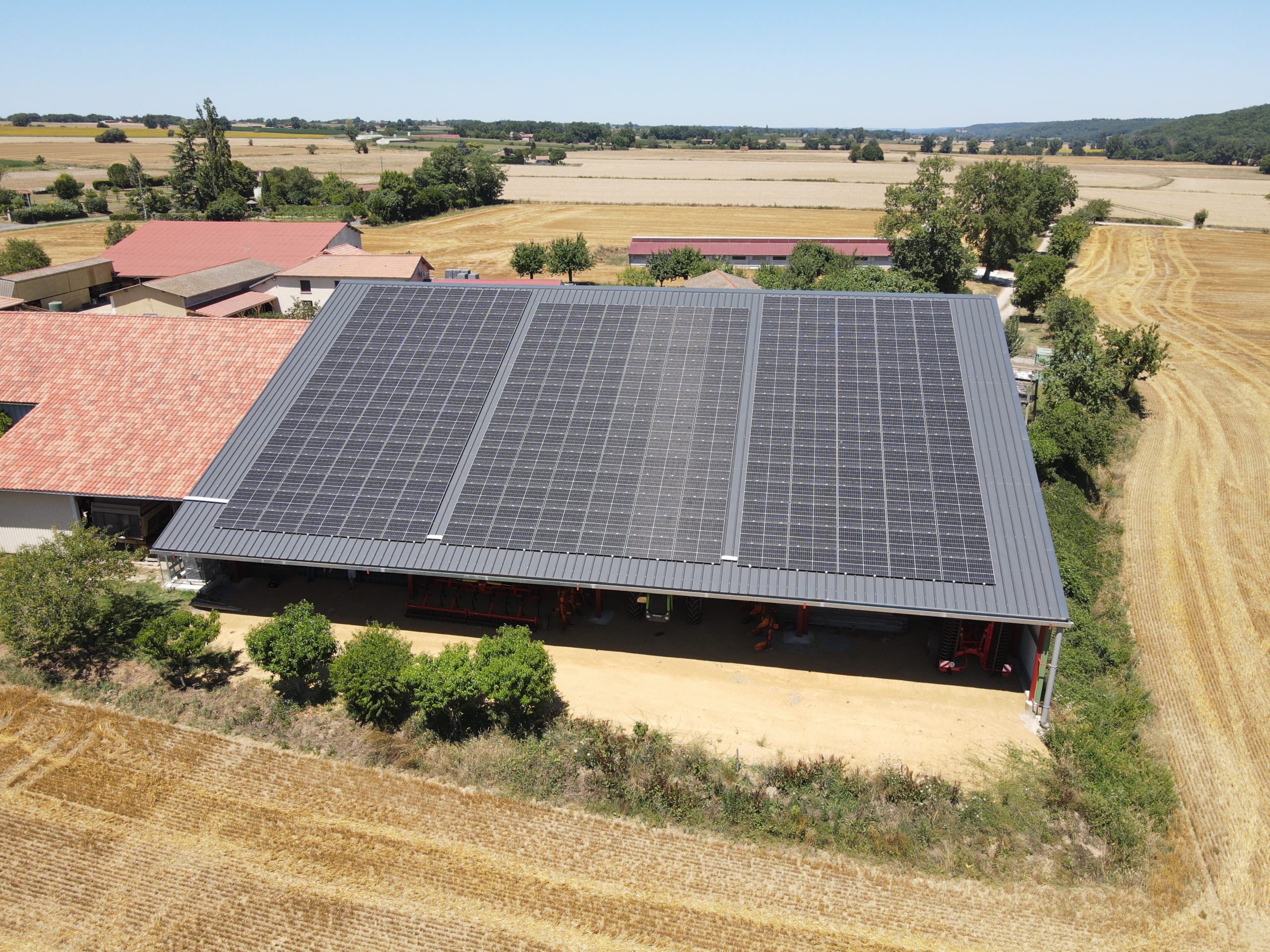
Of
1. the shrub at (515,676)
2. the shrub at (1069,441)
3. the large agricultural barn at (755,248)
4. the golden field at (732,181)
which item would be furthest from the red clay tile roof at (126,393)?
the golden field at (732,181)

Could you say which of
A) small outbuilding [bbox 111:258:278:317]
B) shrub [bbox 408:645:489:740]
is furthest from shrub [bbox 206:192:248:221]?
shrub [bbox 408:645:489:740]

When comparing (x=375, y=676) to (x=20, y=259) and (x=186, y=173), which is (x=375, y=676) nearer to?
(x=20, y=259)

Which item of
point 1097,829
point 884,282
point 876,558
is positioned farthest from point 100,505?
point 884,282

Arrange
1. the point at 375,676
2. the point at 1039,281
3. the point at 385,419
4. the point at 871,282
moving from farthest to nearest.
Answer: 1. the point at 1039,281
2. the point at 871,282
3. the point at 385,419
4. the point at 375,676

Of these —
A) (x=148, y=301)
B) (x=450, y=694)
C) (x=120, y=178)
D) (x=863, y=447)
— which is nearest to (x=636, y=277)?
(x=148, y=301)

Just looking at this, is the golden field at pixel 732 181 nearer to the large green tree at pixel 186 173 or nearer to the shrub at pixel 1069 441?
the large green tree at pixel 186 173

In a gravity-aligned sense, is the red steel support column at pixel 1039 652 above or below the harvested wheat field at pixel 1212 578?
above
